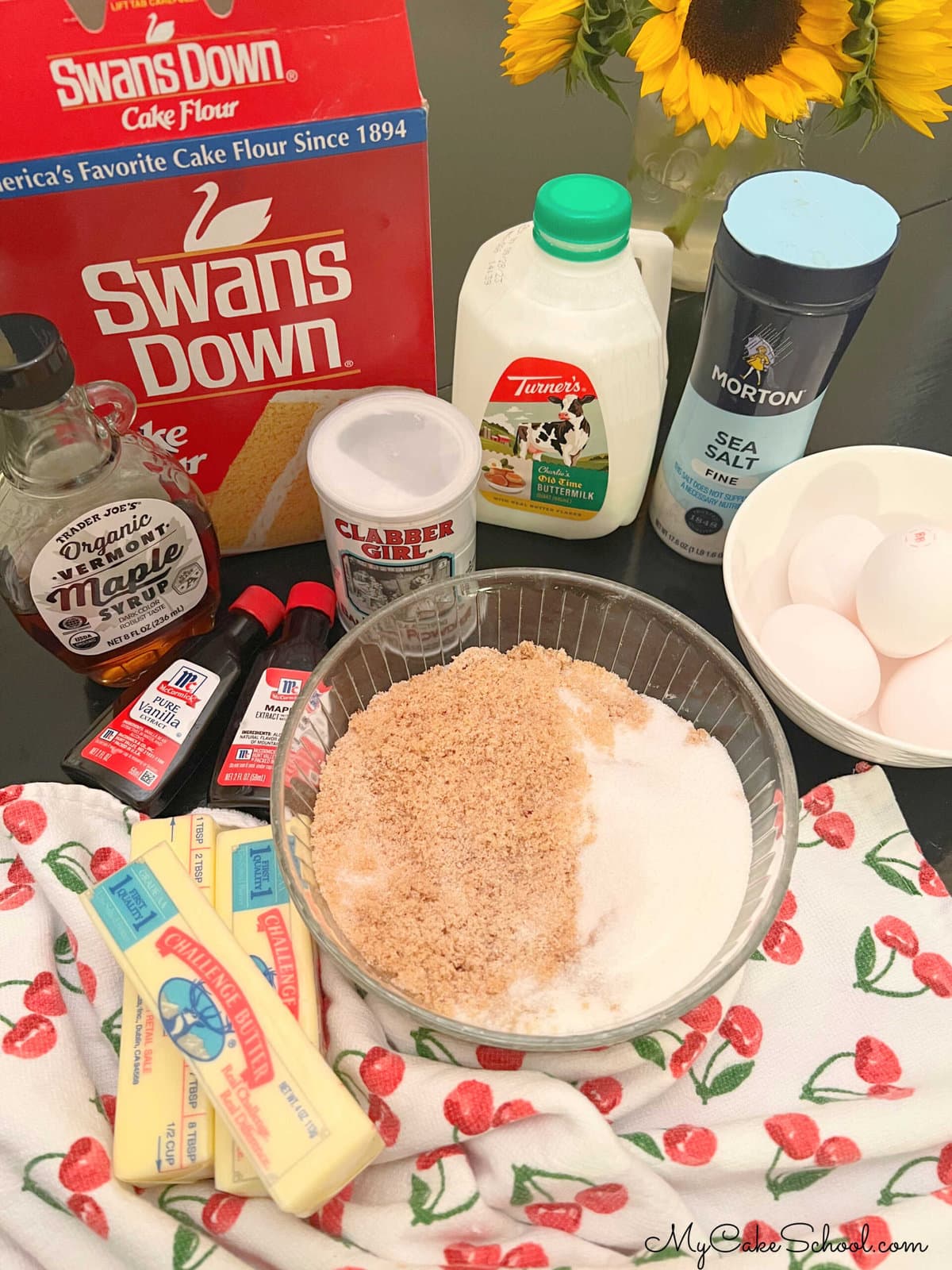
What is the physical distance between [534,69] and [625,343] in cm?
23

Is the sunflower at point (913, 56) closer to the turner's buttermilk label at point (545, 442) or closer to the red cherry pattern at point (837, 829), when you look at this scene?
the turner's buttermilk label at point (545, 442)

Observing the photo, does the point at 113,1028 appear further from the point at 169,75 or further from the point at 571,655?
the point at 169,75

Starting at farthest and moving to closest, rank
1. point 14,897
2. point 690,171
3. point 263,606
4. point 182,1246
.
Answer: point 690,171 < point 263,606 < point 14,897 < point 182,1246

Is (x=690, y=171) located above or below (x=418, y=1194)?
above

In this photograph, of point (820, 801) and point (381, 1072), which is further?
point (820, 801)

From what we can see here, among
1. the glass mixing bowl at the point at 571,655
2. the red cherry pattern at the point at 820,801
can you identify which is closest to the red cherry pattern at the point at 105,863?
the glass mixing bowl at the point at 571,655

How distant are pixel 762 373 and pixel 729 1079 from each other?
452 mm

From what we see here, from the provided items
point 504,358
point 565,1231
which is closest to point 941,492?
point 504,358

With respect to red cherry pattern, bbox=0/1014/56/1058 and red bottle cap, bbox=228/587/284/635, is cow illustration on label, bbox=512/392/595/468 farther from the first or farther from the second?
red cherry pattern, bbox=0/1014/56/1058

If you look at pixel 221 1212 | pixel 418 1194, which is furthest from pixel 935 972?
pixel 221 1212

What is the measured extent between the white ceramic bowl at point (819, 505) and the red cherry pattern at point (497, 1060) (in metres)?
0.29

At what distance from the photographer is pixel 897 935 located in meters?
0.61

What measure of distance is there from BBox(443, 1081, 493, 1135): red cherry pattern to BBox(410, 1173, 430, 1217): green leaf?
35 mm

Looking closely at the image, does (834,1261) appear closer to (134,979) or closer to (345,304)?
(134,979)
